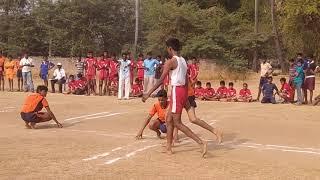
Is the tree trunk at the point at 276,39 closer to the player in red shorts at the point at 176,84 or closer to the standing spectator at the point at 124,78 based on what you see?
the standing spectator at the point at 124,78

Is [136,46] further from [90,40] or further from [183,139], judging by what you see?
[183,139]

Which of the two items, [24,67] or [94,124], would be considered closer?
[94,124]

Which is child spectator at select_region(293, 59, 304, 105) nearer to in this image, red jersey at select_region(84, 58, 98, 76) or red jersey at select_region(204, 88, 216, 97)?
red jersey at select_region(204, 88, 216, 97)

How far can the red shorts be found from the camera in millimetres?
9039

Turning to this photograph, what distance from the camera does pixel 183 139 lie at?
1102 centimetres

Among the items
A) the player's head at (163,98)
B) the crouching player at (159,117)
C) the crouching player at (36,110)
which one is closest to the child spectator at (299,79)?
the crouching player at (159,117)

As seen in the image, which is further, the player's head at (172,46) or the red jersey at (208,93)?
the red jersey at (208,93)

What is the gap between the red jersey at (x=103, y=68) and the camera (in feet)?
69.9

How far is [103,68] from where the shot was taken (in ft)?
69.9

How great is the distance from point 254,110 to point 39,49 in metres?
30.2

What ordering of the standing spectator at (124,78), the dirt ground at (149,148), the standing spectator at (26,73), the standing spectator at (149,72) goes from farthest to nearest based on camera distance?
the standing spectator at (26,73), the standing spectator at (149,72), the standing spectator at (124,78), the dirt ground at (149,148)

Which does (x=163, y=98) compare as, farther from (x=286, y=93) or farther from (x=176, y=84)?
(x=286, y=93)

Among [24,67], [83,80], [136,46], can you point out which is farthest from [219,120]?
[136,46]

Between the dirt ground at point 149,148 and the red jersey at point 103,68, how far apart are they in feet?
18.3
